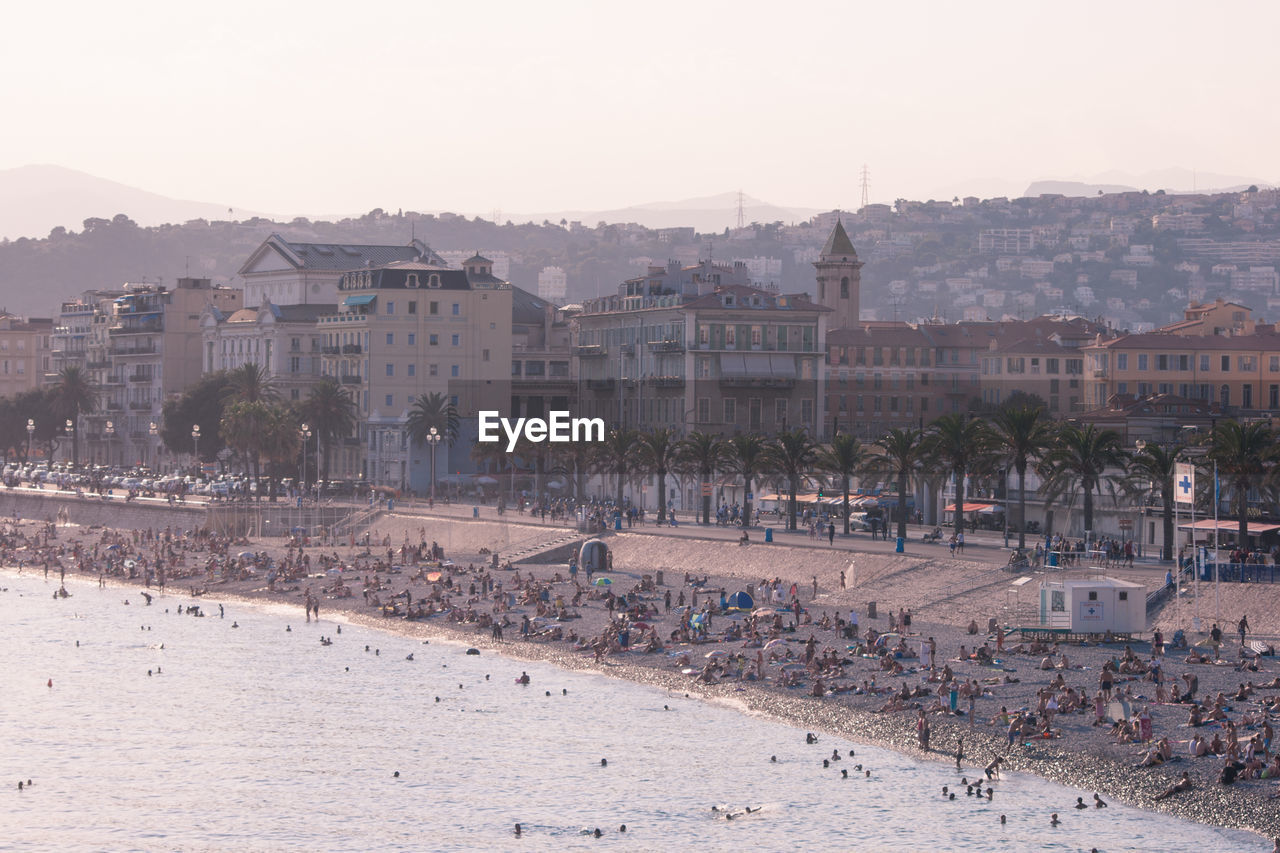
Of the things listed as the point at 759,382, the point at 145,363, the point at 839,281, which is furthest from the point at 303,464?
the point at 839,281

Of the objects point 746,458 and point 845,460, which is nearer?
point 845,460

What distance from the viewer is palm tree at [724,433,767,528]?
8138 centimetres

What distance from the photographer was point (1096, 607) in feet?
182

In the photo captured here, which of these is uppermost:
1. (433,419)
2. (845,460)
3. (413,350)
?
(413,350)

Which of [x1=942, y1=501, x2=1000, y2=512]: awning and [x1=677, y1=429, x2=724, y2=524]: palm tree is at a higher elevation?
[x1=677, y1=429, x2=724, y2=524]: palm tree

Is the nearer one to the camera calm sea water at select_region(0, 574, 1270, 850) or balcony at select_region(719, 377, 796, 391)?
calm sea water at select_region(0, 574, 1270, 850)

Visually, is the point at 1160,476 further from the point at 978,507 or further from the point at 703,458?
the point at 703,458

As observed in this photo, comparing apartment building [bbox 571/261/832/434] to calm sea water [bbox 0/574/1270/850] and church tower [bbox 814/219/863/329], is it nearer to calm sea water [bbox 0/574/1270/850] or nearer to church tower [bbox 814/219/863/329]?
church tower [bbox 814/219/863/329]

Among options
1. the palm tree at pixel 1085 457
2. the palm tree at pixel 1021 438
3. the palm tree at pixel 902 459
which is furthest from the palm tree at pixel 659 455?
the palm tree at pixel 1085 457

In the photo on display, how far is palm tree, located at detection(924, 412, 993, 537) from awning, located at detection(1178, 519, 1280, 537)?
7.99 metres

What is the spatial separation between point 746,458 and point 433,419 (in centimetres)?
3441

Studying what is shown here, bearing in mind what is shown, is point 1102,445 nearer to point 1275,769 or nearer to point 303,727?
point 1275,769

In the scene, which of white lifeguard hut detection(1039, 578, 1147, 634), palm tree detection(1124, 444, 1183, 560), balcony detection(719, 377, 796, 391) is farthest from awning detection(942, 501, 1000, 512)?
balcony detection(719, 377, 796, 391)

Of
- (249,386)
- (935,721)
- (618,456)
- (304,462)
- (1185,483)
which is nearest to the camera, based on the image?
(935,721)
